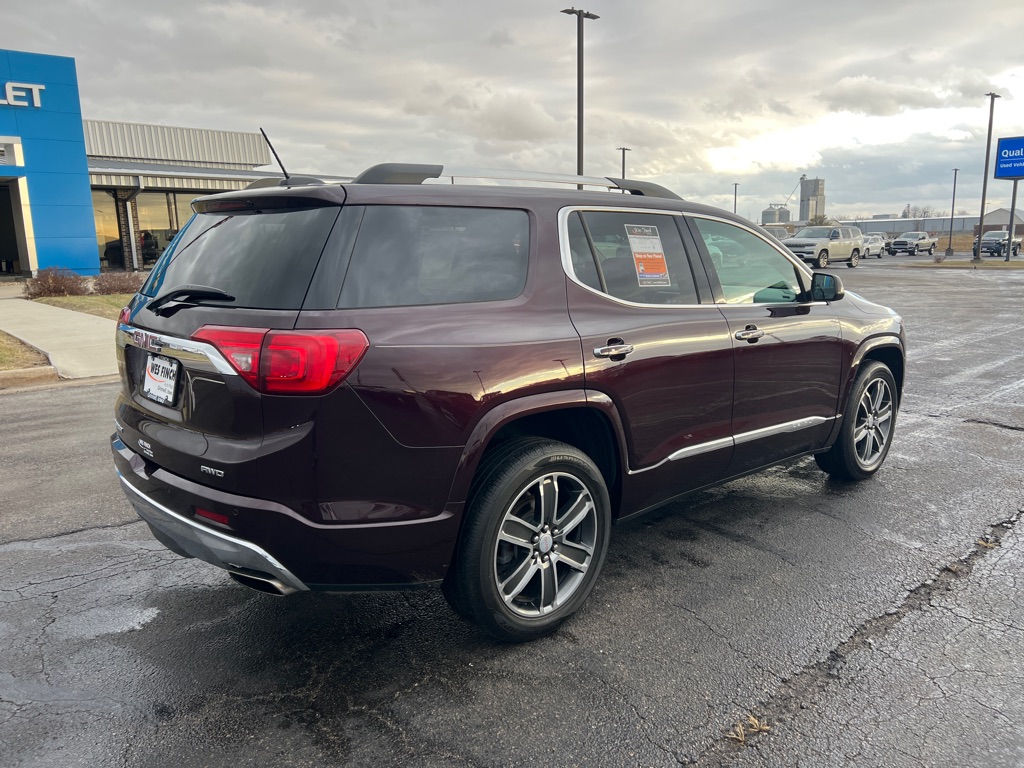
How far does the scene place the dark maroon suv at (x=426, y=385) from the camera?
8.33 feet

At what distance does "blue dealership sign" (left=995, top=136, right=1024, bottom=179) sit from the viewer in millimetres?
40188

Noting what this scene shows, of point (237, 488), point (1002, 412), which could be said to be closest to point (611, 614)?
point (237, 488)

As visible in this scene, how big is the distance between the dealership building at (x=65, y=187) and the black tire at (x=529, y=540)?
18.6 meters

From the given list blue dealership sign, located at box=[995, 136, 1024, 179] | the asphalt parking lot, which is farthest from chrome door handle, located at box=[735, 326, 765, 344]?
blue dealership sign, located at box=[995, 136, 1024, 179]

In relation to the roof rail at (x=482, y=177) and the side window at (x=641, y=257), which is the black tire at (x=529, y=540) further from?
the roof rail at (x=482, y=177)

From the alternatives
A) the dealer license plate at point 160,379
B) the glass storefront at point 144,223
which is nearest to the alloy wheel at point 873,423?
the dealer license plate at point 160,379

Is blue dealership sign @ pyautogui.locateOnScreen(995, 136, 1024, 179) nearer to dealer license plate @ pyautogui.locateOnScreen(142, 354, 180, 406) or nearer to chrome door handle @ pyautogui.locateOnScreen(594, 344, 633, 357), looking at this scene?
chrome door handle @ pyautogui.locateOnScreen(594, 344, 633, 357)

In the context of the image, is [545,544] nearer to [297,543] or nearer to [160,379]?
[297,543]

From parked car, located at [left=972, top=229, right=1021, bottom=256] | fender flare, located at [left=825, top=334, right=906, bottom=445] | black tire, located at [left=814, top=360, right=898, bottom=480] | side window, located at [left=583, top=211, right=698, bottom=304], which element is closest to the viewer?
side window, located at [left=583, top=211, right=698, bottom=304]

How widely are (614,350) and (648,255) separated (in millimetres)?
658

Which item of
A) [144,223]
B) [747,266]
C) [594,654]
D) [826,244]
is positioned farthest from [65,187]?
[826,244]

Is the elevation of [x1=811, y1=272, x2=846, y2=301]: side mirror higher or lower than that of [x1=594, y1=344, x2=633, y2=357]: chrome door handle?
higher

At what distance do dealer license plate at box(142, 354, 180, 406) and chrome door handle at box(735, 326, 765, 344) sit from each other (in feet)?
8.64

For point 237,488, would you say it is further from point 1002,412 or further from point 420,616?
point 1002,412
